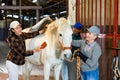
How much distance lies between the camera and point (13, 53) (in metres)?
3.99

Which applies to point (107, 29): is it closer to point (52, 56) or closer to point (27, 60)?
point (52, 56)

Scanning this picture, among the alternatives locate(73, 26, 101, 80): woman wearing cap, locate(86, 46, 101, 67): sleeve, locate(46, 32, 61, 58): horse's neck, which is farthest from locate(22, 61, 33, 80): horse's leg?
locate(86, 46, 101, 67): sleeve

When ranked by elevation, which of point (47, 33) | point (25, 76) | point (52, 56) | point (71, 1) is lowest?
point (25, 76)

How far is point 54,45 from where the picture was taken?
431 centimetres

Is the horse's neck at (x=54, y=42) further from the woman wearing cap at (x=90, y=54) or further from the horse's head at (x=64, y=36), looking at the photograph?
the woman wearing cap at (x=90, y=54)

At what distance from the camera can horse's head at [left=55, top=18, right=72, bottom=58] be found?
390 centimetres

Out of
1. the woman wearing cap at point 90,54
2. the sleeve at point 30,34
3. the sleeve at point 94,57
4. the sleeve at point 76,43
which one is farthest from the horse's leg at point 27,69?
the sleeve at point 94,57

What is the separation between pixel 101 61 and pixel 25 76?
134 centimetres

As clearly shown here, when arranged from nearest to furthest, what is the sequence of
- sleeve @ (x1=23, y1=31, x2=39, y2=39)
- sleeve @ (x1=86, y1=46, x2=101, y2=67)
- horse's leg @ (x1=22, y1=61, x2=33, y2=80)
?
sleeve @ (x1=86, y1=46, x2=101, y2=67), sleeve @ (x1=23, y1=31, x2=39, y2=39), horse's leg @ (x1=22, y1=61, x2=33, y2=80)

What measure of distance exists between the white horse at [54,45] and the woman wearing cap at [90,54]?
1.08ft

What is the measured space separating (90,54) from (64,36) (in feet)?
1.89

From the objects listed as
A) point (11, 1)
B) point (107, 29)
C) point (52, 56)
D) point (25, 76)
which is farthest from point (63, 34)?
point (11, 1)

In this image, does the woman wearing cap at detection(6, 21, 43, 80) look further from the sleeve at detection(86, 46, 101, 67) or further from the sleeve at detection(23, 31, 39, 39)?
the sleeve at detection(86, 46, 101, 67)

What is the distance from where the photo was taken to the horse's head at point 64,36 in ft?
12.8
